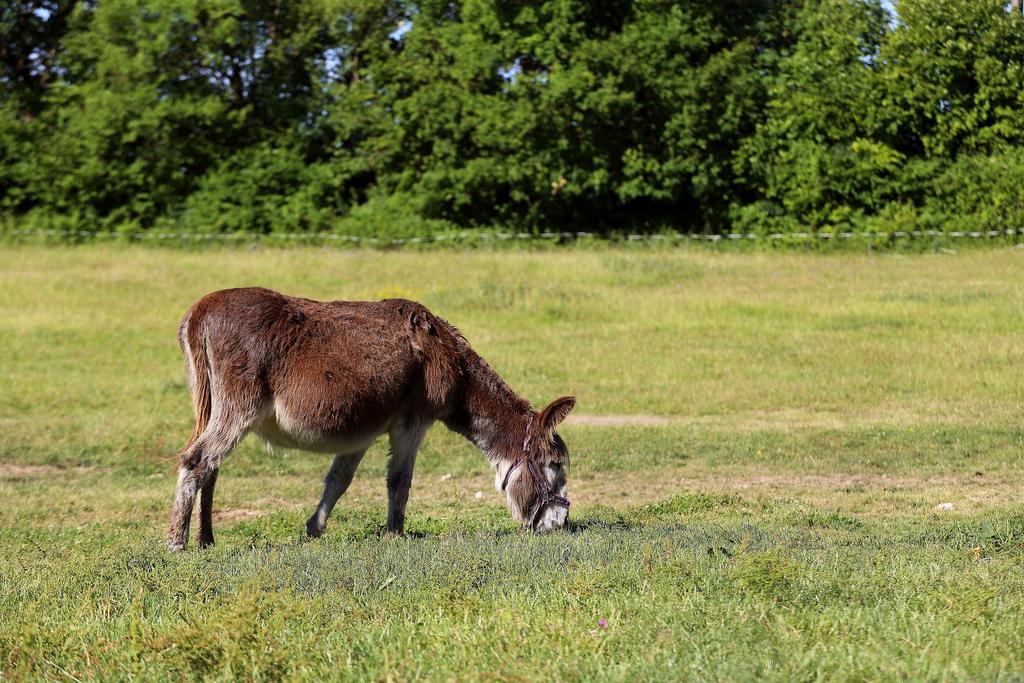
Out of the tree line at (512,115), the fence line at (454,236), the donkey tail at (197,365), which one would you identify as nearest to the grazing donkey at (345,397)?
the donkey tail at (197,365)

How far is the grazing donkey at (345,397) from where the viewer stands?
792cm

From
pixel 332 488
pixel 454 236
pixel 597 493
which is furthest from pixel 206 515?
pixel 454 236

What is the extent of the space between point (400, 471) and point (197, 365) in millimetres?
1556

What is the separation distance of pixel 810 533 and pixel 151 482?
6.85 metres

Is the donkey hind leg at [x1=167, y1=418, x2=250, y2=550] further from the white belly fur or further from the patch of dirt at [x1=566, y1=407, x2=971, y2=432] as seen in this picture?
the patch of dirt at [x1=566, y1=407, x2=971, y2=432]

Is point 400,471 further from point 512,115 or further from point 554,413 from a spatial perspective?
point 512,115

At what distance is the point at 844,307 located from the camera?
21.5m

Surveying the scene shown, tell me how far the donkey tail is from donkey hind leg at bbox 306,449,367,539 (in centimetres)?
104

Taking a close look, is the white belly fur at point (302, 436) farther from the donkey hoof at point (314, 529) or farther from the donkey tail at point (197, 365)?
the donkey hoof at point (314, 529)

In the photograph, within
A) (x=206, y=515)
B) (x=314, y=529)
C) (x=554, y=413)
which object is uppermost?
(x=554, y=413)

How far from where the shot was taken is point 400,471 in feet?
27.8

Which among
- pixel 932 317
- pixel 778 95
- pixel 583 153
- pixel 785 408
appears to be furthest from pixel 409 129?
pixel 785 408

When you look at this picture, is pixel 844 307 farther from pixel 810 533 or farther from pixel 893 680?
pixel 893 680

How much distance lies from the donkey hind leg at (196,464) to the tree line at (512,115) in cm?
2450
